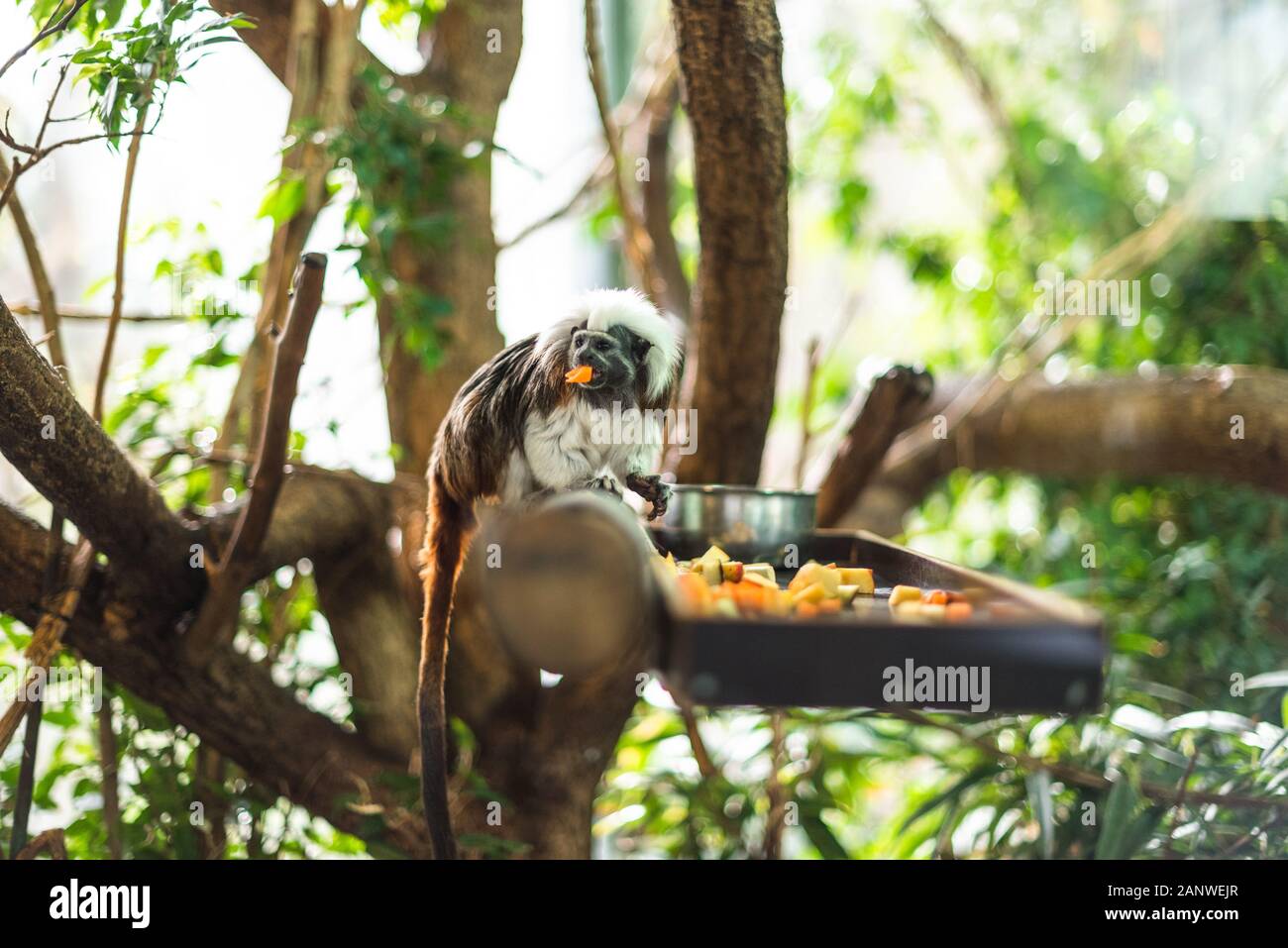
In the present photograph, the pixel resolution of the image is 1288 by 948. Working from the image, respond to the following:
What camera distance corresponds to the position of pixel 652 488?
1.41 m

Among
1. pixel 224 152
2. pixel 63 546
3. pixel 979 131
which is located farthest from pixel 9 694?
pixel 979 131

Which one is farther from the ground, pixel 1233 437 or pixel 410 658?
pixel 1233 437

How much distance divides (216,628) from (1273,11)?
315cm

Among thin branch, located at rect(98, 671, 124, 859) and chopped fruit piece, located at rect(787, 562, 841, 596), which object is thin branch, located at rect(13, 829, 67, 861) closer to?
thin branch, located at rect(98, 671, 124, 859)

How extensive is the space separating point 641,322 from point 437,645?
559mm

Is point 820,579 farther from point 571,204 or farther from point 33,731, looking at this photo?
point 571,204

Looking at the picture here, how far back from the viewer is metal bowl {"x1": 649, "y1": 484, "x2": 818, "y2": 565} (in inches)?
60.6

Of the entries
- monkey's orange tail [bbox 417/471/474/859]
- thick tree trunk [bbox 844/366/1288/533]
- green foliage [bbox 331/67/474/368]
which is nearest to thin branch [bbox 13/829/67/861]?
monkey's orange tail [bbox 417/471/474/859]

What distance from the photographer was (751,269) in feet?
6.51

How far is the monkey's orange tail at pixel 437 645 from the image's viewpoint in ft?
5.06

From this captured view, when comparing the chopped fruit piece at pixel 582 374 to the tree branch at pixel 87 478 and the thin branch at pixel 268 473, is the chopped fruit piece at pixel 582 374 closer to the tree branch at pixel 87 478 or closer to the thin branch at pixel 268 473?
the thin branch at pixel 268 473

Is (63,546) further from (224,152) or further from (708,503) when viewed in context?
(708,503)

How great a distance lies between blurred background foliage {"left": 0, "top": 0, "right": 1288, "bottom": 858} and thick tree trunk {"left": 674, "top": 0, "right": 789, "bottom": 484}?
522 mm

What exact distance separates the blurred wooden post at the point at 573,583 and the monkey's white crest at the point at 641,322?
0.39 m
